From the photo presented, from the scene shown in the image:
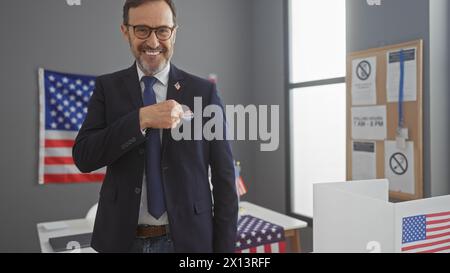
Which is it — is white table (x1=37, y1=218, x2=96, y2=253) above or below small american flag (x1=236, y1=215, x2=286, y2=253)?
above

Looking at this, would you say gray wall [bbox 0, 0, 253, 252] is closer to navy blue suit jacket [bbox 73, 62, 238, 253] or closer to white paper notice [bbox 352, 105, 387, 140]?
white paper notice [bbox 352, 105, 387, 140]

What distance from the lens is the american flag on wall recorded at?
2434 mm

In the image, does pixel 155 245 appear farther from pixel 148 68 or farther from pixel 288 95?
pixel 288 95

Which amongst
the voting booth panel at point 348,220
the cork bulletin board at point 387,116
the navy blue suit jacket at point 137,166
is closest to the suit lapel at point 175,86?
the navy blue suit jacket at point 137,166

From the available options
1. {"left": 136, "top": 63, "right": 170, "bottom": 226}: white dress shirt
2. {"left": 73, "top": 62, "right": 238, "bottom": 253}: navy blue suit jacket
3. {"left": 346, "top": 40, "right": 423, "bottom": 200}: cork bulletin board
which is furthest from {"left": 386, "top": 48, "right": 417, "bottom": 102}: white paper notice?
{"left": 136, "top": 63, "right": 170, "bottom": 226}: white dress shirt

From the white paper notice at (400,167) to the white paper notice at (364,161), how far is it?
87 millimetres

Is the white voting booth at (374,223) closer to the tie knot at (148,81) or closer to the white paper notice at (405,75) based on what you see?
the tie knot at (148,81)

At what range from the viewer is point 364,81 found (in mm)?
2104

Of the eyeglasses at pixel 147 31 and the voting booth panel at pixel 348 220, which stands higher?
the eyeglasses at pixel 147 31

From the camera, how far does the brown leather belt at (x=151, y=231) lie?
0.96 m

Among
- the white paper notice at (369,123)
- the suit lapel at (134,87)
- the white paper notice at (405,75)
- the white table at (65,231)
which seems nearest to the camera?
the suit lapel at (134,87)

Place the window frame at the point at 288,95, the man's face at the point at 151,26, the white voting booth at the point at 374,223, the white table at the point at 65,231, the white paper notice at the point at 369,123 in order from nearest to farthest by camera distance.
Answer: the white voting booth at the point at 374,223, the man's face at the point at 151,26, the white table at the point at 65,231, the white paper notice at the point at 369,123, the window frame at the point at 288,95

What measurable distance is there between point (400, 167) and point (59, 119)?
6.92 feet
